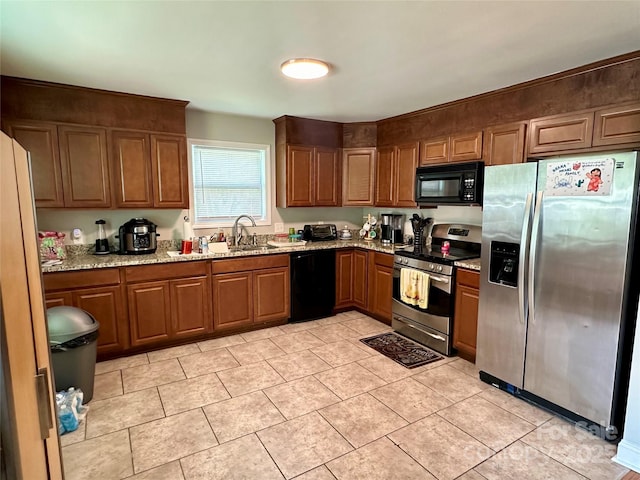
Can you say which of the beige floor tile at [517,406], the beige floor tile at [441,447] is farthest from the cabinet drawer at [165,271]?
the beige floor tile at [517,406]

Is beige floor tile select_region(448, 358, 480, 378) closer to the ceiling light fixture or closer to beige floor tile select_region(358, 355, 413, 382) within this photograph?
beige floor tile select_region(358, 355, 413, 382)

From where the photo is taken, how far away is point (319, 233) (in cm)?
478

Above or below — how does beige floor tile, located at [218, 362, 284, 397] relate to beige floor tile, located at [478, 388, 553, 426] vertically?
above

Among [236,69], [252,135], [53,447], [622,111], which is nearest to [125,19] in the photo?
[236,69]

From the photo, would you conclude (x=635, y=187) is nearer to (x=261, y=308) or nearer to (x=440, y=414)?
(x=440, y=414)

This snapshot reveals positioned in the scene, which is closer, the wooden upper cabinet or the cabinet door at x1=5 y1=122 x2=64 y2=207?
the wooden upper cabinet

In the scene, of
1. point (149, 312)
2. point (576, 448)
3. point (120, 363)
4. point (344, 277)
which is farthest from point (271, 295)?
point (576, 448)

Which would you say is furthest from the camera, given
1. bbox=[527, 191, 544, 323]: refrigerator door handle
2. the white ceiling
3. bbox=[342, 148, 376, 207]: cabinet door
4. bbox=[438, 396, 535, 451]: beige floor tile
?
bbox=[342, 148, 376, 207]: cabinet door

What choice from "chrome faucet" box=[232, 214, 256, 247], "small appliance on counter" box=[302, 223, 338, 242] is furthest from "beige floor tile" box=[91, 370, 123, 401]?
"small appliance on counter" box=[302, 223, 338, 242]

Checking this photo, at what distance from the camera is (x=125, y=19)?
1910 millimetres

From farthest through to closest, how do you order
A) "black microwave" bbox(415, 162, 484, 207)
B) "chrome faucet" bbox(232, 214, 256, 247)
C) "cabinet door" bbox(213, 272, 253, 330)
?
"chrome faucet" bbox(232, 214, 256, 247)
"cabinet door" bbox(213, 272, 253, 330)
"black microwave" bbox(415, 162, 484, 207)

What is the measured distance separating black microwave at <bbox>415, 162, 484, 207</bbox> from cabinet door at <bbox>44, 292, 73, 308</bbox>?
3.51 metres

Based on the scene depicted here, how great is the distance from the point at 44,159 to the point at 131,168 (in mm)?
672

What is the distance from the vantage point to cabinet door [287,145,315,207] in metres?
4.36
